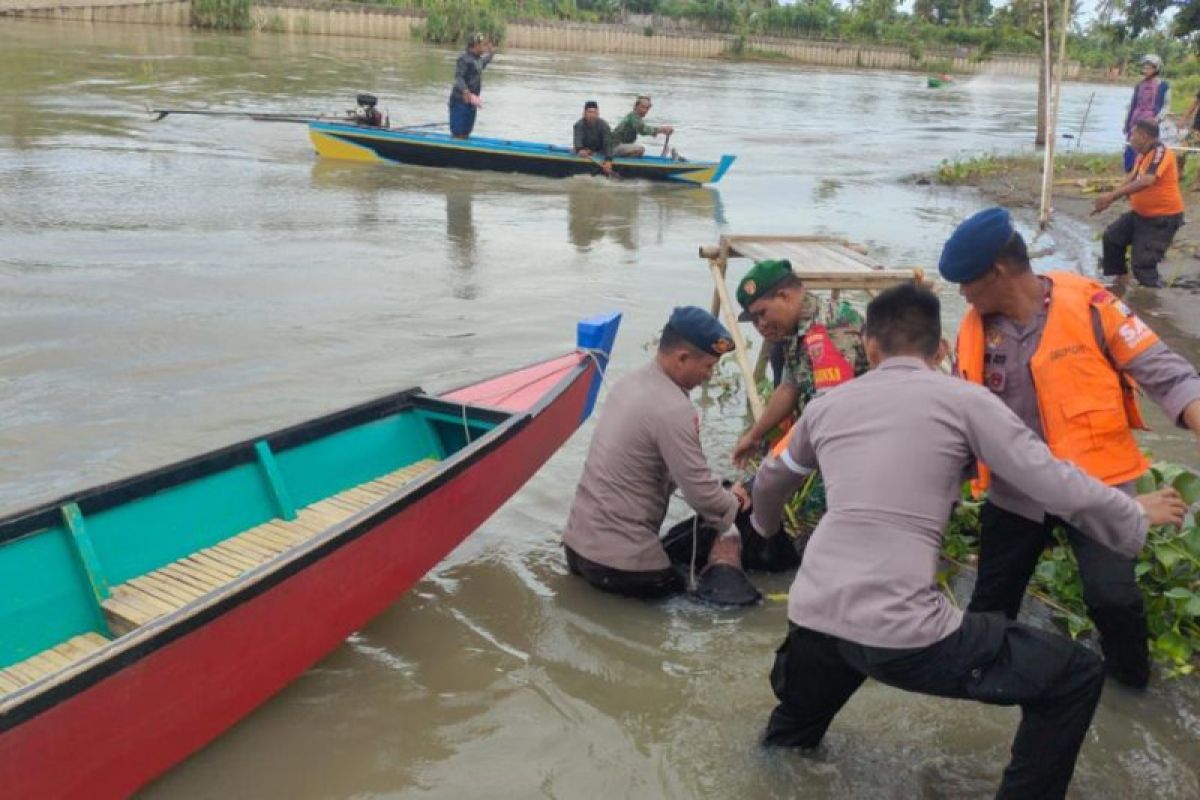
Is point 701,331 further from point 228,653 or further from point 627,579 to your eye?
point 228,653

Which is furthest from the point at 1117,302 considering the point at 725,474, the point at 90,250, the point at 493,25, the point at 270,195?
the point at 493,25

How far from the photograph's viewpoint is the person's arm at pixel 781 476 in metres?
2.98

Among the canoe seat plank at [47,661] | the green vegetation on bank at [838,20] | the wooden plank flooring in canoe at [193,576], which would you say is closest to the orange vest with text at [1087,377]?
the wooden plank flooring in canoe at [193,576]

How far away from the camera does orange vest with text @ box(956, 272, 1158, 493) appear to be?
10.9ft

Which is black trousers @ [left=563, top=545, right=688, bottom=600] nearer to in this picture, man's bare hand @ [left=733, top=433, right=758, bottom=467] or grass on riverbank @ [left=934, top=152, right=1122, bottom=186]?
man's bare hand @ [left=733, top=433, right=758, bottom=467]

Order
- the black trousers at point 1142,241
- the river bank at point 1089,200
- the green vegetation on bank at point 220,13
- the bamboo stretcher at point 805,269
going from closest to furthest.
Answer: the bamboo stretcher at point 805,269 → the black trousers at point 1142,241 → the river bank at point 1089,200 → the green vegetation on bank at point 220,13

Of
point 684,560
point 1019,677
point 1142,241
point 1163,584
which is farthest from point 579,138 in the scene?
point 1019,677

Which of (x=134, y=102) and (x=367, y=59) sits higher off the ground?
(x=367, y=59)

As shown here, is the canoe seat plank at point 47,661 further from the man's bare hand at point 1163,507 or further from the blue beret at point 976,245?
the man's bare hand at point 1163,507

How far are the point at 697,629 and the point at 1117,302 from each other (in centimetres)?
218

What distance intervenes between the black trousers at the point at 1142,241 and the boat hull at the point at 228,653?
290 inches

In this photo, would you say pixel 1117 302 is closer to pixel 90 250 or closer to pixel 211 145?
pixel 90 250

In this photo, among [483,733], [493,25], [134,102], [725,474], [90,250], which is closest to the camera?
[483,733]

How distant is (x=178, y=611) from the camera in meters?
3.24
